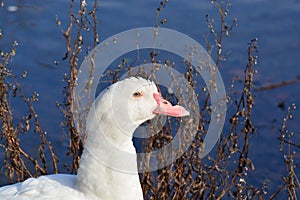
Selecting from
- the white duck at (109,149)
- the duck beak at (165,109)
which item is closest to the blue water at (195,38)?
the white duck at (109,149)

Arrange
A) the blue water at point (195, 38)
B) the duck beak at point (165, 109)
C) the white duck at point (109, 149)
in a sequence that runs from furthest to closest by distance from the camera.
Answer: the blue water at point (195, 38)
the duck beak at point (165, 109)
the white duck at point (109, 149)

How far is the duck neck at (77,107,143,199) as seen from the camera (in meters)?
3.42

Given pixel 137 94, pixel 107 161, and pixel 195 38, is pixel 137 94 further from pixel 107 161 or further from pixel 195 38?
pixel 195 38

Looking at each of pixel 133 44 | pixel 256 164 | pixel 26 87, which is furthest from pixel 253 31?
pixel 133 44

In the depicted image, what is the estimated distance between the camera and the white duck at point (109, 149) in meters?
3.40

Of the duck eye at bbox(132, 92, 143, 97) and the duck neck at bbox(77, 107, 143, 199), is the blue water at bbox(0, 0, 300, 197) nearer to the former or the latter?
the duck neck at bbox(77, 107, 143, 199)

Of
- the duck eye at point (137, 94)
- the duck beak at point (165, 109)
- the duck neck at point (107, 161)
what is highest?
the duck eye at point (137, 94)

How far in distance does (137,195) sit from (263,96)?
328 centimetres

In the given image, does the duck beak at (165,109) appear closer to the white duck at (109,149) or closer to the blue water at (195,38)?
the white duck at (109,149)

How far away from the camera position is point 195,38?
6.83 metres

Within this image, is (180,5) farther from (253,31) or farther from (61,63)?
(61,63)

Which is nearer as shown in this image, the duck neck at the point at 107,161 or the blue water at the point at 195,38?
the duck neck at the point at 107,161

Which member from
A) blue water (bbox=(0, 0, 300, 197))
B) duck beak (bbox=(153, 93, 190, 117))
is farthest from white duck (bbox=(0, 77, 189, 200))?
blue water (bbox=(0, 0, 300, 197))

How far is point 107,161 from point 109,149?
0.07 meters
